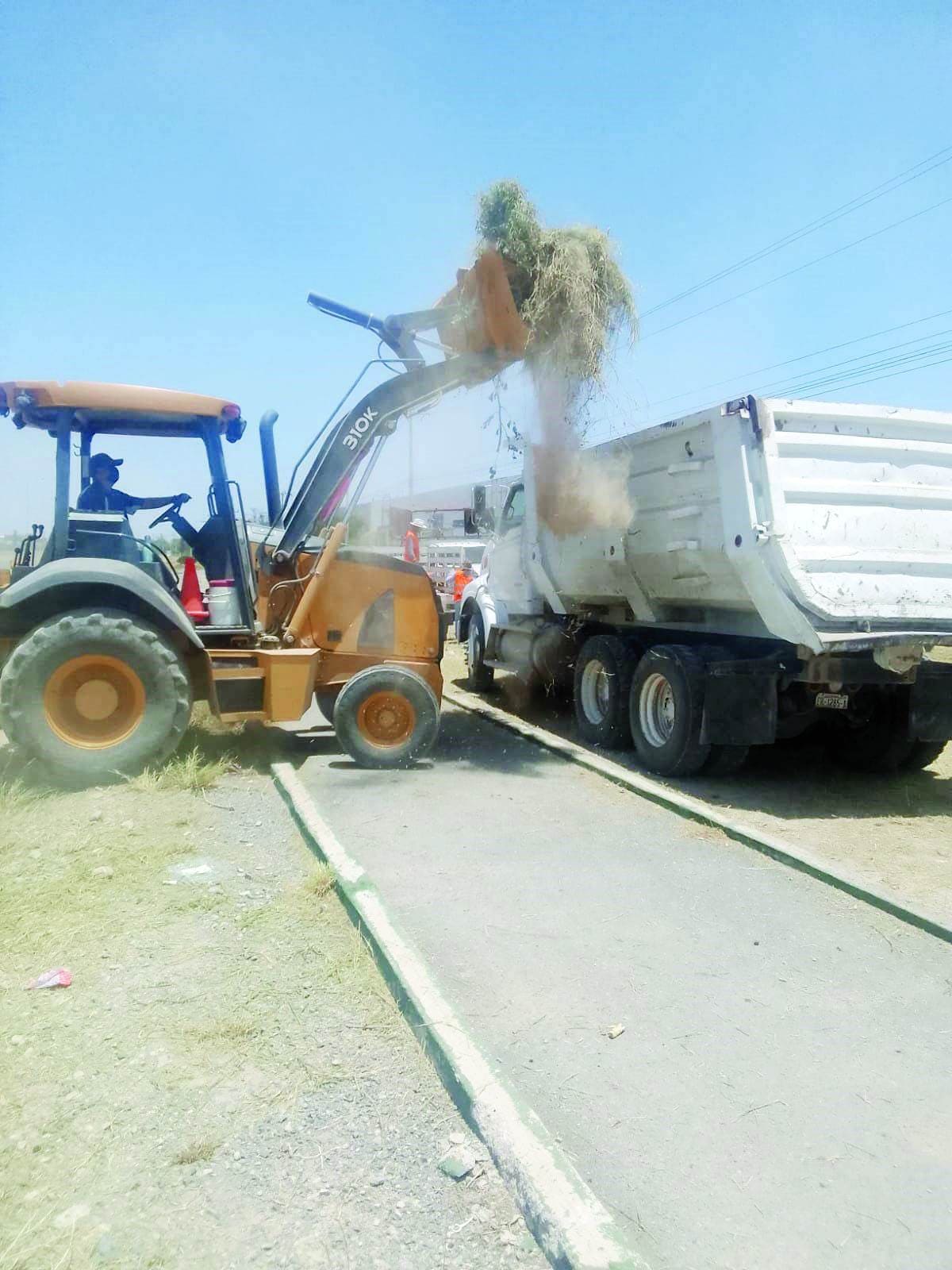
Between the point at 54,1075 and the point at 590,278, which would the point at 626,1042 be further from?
the point at 590,278

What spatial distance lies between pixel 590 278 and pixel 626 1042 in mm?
5852

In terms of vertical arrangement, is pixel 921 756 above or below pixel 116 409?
below

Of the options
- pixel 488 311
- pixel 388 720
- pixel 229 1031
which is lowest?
pixel 229 1031

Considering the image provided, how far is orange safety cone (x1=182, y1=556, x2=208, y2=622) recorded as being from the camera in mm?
7387

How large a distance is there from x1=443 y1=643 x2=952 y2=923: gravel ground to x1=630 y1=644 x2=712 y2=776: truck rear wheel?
0.20 meters

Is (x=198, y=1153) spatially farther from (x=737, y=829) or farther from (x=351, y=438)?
(x=351, y=438)

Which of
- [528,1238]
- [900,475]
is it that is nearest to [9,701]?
[528,1238]

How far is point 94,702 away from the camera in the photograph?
6684 millimetres

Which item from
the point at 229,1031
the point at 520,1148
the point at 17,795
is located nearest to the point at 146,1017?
the point at 229,1031

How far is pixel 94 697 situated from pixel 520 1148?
495 cm

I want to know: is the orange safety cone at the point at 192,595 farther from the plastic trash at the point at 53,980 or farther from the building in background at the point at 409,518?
the plastic trash at the point at 53,980

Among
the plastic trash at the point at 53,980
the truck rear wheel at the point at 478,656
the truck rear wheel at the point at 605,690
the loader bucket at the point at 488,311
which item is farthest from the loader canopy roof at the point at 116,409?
the truck rear wheel at the point at 478,656

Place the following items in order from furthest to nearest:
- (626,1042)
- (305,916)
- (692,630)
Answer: (692,630) < (305,916) < (626,1042)

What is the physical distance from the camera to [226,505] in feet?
24.2
